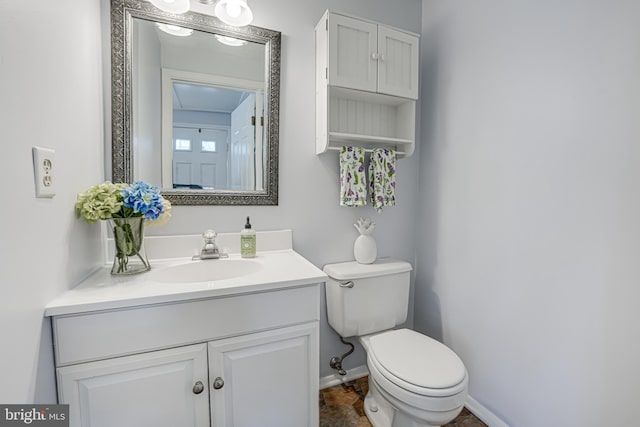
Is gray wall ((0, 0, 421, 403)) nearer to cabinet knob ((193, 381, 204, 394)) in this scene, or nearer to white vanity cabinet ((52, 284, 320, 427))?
white vanity cabinet ((52, 284, 320, 427))

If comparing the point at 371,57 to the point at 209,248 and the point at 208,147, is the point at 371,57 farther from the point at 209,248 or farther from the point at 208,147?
the point at 209,248

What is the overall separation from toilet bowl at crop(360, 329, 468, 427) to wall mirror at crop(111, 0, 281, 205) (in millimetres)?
884

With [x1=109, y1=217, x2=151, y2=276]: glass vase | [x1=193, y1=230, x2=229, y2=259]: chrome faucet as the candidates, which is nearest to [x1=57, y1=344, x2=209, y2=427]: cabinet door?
[x1=109, y1=217, x2=151, y2=276]: glass vase

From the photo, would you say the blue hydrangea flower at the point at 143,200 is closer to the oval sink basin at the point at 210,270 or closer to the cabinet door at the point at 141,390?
the oval sink basin at the point at 210,270

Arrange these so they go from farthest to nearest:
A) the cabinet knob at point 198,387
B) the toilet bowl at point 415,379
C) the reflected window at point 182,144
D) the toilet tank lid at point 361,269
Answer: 1. the toilet tank lid at point 361,269
2. the reflected window at point 182,144
3. the toilet bowl at point 415,379
4. the cabinet knob at point 198,387

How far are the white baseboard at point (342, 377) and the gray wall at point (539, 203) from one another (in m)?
0.51

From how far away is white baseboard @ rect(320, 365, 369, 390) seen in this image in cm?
160

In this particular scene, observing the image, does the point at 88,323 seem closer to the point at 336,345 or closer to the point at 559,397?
the point at 336,345

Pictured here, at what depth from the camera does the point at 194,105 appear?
1285mm

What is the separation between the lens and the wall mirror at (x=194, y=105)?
1.17 meters

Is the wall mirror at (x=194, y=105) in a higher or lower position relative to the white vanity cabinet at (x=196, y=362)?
higher

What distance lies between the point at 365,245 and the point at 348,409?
857 mm

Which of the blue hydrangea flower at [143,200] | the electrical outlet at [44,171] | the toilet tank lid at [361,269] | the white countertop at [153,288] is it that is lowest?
the toilet tank lid at [361,269]

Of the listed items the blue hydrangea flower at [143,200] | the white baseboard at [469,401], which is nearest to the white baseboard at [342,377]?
the white baseboard at [469,401]
